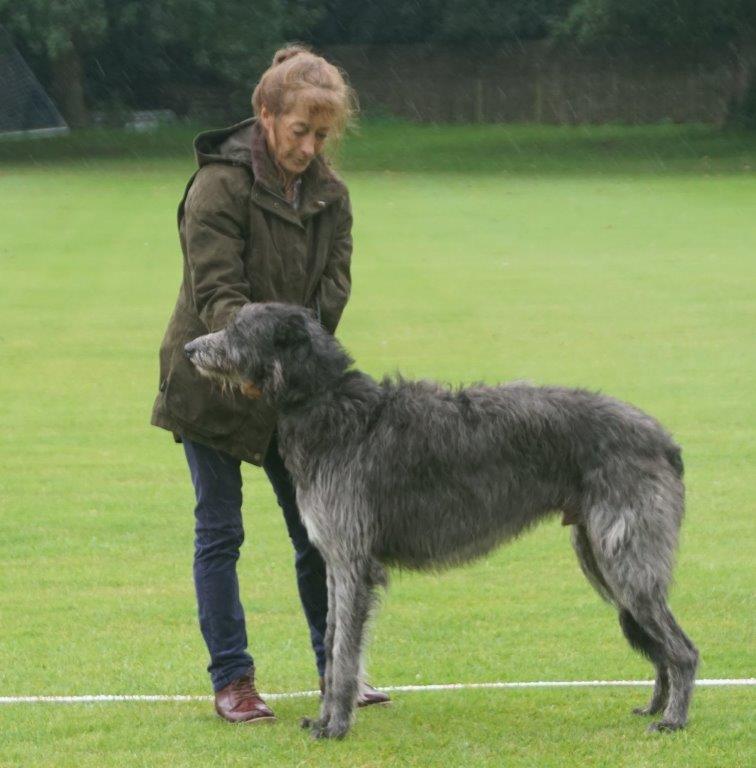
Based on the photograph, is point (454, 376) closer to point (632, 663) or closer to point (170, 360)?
point (632, 663)

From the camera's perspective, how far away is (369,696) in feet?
20.6

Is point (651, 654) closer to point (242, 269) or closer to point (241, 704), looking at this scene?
point (241, 704)

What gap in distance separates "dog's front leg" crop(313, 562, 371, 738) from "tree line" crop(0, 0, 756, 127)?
40.9 m

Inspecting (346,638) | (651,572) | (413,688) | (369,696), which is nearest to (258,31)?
(413,688)

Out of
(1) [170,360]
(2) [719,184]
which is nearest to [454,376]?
(1) [170,360]

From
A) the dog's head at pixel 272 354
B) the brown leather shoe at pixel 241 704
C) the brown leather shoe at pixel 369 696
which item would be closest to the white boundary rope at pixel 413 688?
the brown leather shoe at pixel 369 696

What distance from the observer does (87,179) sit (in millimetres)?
37531

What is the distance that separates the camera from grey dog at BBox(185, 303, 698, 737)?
5.73 m

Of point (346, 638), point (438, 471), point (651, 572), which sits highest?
point (438, 471)

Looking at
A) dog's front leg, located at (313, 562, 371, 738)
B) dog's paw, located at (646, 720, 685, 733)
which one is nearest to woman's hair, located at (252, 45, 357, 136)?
dog's front leg, located at (313, 562, 371, 738)

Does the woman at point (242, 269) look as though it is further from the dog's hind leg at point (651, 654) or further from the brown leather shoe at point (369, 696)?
the dog's hind leg at point (651, 654)

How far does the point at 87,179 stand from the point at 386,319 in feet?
70.2

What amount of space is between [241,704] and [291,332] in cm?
151

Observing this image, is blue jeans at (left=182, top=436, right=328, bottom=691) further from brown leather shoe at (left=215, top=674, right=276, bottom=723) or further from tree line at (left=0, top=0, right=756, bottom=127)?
tree line at (left=0, top=0, right=756, bottom=127)
